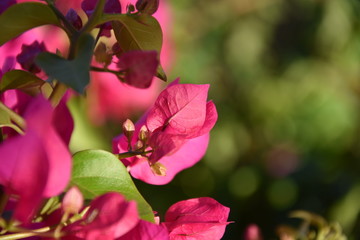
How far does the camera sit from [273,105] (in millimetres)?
1925

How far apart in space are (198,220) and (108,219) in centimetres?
10

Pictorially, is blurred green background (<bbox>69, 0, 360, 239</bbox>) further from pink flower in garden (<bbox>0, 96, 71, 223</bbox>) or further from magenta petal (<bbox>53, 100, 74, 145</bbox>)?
pink flower in garden (<bbox>0, 96, 71, 223</bbox>)

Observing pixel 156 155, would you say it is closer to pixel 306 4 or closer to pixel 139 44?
pixel 139 44

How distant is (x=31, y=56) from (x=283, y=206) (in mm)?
857

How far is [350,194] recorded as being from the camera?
1.07 metres

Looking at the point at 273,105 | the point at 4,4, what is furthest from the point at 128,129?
the point at 273,105

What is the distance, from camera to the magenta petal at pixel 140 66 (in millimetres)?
363

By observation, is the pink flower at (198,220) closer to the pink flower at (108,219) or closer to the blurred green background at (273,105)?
the pink flower at (108,219)

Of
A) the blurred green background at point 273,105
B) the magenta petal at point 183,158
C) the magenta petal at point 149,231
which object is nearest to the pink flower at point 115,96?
the blurred green background at point 273,105

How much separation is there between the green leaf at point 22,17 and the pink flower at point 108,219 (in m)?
0.12

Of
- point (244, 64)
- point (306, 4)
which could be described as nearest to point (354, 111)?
A: point (244, 64)

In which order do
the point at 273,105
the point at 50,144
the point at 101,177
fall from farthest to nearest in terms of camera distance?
Result: the point at 273,105 < the point at 101,177 < the point at 50,144

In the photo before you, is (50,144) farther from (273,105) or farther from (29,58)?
(273,105)

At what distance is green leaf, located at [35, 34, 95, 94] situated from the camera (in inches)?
13.2
